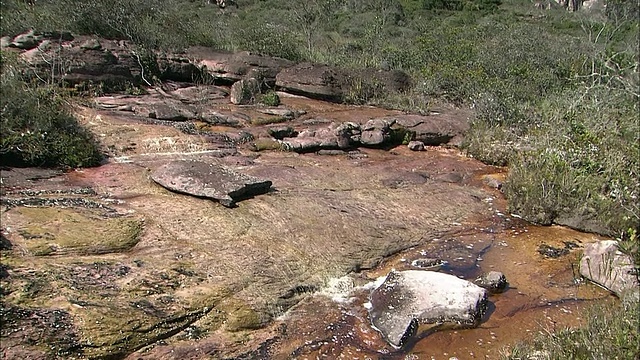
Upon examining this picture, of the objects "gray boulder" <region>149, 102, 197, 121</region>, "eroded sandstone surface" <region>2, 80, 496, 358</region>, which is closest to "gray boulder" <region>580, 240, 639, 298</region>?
"eroded sandstone surface" <region>2, 80, 496, 358</region>

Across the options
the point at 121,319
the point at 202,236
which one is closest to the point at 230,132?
the point at 202,236

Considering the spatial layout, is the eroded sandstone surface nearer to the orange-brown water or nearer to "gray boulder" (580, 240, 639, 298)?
the orange-brown water

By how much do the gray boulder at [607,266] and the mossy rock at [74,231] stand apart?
4332 millimetres

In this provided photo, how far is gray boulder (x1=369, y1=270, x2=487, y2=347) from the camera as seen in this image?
14.1ft

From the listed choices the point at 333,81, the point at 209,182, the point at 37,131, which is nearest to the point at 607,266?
the point at 209,182

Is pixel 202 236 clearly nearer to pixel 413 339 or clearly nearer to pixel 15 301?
pixel 15 301

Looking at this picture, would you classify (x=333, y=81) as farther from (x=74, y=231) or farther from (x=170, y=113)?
(x=74, y=231)

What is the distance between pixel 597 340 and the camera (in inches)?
133

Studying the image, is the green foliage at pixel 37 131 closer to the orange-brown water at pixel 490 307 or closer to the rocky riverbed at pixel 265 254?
the rocky riverbed at pixel 265 254

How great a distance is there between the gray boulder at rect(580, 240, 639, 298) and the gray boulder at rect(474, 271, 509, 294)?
86 cm

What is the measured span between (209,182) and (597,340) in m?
4.04

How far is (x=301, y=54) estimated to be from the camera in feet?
49.5

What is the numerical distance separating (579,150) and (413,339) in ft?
13.1

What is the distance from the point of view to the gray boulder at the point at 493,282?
506cm
